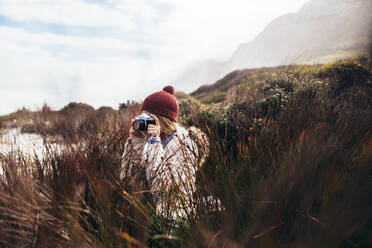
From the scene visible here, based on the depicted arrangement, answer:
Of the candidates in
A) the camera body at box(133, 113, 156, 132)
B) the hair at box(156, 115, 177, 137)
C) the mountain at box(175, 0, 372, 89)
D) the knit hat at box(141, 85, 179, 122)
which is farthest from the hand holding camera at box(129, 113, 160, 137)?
the mountain at box(175, 0, 372, 89)

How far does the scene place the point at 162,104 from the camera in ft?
10.3

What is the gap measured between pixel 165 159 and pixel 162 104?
1145 millimetres

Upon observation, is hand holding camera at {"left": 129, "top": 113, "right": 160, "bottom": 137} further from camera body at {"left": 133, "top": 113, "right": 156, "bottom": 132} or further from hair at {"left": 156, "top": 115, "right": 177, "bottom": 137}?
hair at {"left": 156, "top": 115, "right": 177, "bottom": 137}

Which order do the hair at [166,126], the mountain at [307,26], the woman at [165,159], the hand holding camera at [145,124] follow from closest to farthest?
1. the woman at [165,159]
2. the hand holding camera at [145,124]
3. the hair at [166,126]
4. the mountain at [307,26]

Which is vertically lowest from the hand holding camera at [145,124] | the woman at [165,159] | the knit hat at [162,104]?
the woman at [165,159]

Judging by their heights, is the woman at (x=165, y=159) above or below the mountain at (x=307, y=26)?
below

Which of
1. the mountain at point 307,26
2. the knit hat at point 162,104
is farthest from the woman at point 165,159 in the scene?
the mountain at point 307,26

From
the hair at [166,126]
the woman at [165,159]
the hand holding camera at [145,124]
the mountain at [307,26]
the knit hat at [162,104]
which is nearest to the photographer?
the woman at [165,159]

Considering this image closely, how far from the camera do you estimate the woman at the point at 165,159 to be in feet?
5.45

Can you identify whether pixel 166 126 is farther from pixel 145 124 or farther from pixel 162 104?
pixel 145 124

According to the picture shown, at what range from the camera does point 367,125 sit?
188 centimetres

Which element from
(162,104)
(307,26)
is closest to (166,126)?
(162,104)

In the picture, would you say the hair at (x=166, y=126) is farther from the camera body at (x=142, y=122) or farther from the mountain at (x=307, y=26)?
the mountain at (x=307, y=26)

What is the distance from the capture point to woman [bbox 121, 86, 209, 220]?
1661mm
